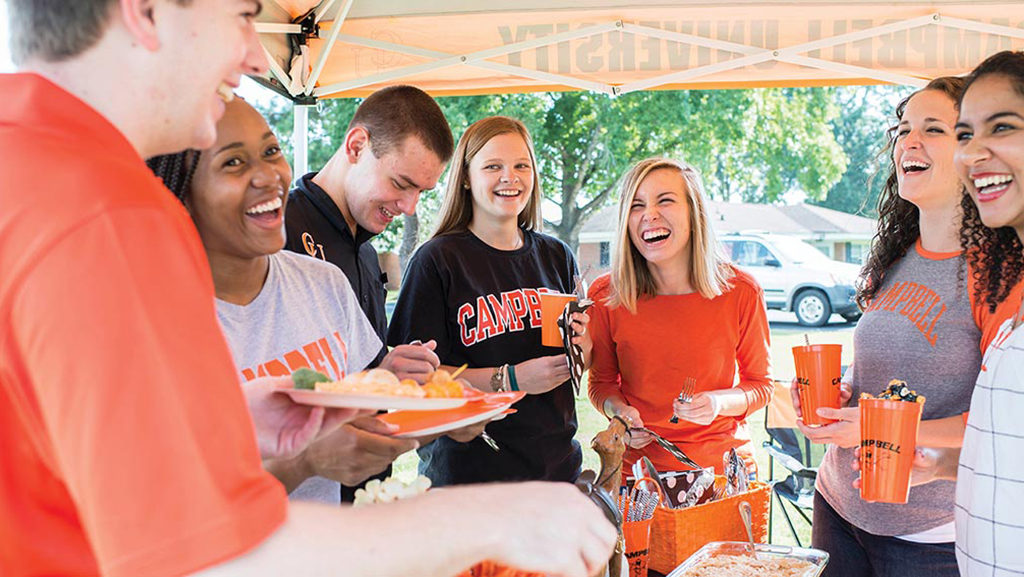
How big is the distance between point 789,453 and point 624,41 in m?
2.55

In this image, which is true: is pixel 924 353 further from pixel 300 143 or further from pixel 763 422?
pixel 763 422

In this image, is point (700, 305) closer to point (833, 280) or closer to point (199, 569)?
point (199, 569)

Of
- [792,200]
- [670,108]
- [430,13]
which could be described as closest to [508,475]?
[430,13]

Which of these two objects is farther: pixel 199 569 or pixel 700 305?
pixel 700 305

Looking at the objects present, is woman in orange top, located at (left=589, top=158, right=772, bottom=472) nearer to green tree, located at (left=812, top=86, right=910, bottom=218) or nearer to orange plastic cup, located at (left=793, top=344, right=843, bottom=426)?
orange plastic cup, located at (left=793, top=344, right=843, bottom=426)

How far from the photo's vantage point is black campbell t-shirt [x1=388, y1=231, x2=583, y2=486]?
2.90 meters

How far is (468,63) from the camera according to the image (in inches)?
174

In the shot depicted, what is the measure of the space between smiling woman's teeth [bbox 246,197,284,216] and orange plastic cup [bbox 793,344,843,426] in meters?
1.35

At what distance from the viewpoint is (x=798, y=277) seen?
17219mm

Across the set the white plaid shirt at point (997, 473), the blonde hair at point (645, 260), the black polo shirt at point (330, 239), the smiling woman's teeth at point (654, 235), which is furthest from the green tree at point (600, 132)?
the white plaid shirt at point (997, 473)

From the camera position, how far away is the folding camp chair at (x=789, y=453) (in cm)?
436

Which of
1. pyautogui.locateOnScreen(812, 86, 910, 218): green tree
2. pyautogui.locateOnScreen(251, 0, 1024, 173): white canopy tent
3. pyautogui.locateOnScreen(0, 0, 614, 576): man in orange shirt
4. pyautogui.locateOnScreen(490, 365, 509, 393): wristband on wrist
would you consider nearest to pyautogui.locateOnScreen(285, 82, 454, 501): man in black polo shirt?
pyautogui.locateOnScreen(490, 365, 509, 393): wristband on wrist

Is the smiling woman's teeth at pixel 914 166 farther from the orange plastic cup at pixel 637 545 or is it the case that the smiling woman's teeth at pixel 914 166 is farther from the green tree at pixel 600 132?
the green tree at pixel 600 132

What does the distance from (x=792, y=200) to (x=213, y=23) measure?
1321 inches
